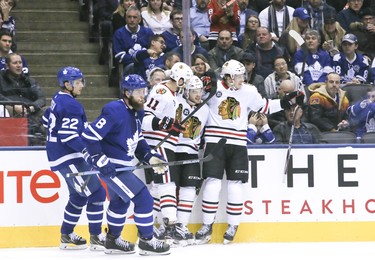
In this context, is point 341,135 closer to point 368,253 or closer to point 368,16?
point 368,253

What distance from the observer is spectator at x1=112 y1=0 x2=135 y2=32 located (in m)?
11.8

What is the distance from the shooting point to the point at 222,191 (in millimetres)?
10414

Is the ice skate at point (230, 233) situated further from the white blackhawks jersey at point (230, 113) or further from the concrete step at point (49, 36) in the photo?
the concrete step at point (49, 36)

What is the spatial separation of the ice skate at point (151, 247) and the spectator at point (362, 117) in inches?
77.6

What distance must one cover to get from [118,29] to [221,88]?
1719mm

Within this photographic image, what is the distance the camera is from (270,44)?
11.4 m

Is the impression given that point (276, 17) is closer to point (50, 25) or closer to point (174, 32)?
Answer: point (174, 32)

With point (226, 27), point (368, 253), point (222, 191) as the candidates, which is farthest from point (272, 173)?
point (226, 27)

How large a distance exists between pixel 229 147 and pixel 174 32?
1.71 metres

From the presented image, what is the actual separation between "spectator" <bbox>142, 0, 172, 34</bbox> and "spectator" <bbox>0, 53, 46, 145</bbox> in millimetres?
1660

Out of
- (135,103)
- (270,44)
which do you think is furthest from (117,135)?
(270,44)

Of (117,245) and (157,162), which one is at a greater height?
(157,162)

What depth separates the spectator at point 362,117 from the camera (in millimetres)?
10406

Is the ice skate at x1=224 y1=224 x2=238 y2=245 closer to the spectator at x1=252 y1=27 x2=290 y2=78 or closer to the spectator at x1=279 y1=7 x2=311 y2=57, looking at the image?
the spectator at x1=252 y1=27 x2=290 y2=78
